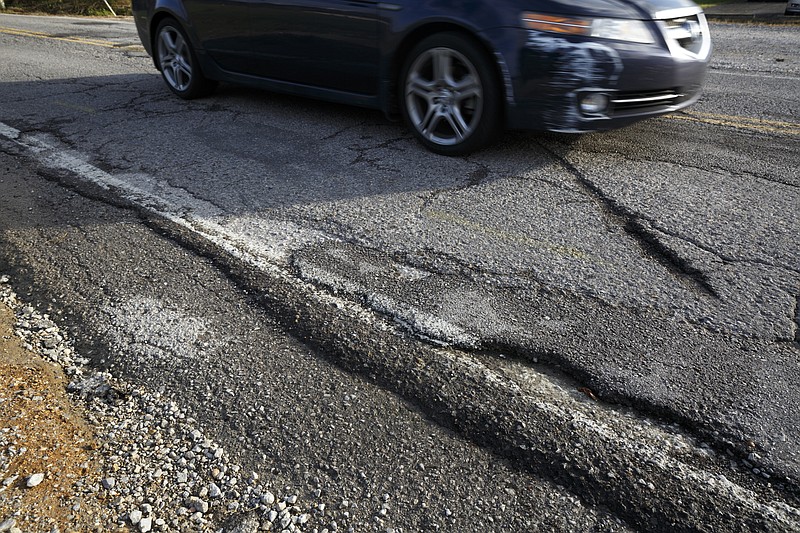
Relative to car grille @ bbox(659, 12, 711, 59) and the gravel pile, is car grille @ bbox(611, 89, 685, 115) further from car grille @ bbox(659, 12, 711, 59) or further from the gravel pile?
the gravel pile

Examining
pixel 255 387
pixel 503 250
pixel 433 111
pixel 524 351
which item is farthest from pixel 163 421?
pixel 433 111

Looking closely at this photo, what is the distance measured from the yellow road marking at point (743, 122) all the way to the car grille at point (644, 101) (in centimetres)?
99

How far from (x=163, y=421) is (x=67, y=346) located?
29.3 inches

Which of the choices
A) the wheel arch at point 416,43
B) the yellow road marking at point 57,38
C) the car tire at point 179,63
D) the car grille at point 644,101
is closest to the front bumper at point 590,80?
the car grille at point 644,101

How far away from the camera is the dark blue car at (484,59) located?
4441mm

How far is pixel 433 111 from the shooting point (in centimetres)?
509

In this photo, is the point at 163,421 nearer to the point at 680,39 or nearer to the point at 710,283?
the point at 710,283

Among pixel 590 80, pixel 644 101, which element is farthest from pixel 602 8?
pixel 644 101

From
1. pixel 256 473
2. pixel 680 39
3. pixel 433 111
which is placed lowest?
pixel 256 473

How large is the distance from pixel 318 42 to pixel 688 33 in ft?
8.81

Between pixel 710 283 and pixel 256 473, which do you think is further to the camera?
pixel 710 283

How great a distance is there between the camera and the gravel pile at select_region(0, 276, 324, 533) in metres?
2.06

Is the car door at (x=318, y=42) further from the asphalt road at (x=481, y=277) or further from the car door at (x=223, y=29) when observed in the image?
the asphalt road at (x=481, y=277)

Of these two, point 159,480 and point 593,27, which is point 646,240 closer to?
point 593,27
